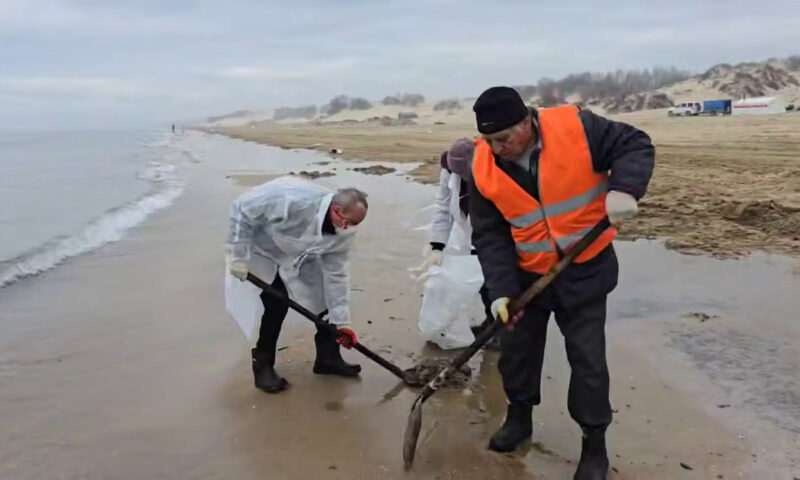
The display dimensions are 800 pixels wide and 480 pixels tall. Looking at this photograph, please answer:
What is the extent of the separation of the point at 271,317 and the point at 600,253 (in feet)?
6.64

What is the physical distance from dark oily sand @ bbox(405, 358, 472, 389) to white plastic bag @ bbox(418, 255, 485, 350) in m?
0.38

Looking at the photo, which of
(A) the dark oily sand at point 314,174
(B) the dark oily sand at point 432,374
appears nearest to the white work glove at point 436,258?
→ (B) the dark oily sand at point 432,374

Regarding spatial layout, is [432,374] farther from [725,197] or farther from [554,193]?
[725,197]

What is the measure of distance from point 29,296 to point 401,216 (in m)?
4.82

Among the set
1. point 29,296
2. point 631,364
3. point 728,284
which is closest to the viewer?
point 631,364

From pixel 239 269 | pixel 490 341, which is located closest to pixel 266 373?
pixel 239 269

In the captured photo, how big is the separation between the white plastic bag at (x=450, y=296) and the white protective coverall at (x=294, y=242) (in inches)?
30.5

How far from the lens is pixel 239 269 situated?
12.6 feet

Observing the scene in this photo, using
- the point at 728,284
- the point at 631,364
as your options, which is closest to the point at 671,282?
the point at 728,284

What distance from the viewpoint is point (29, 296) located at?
6.48 metres

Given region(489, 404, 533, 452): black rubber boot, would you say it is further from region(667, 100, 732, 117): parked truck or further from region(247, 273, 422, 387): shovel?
region(667, 100, 732, 117): parked truck

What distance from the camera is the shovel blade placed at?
327cm

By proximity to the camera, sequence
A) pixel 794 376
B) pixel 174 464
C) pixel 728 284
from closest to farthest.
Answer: pixel 174 464 < pixel 794 376 < pixel 728 284

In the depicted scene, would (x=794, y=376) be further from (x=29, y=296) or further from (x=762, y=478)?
(x=29, y=296)
